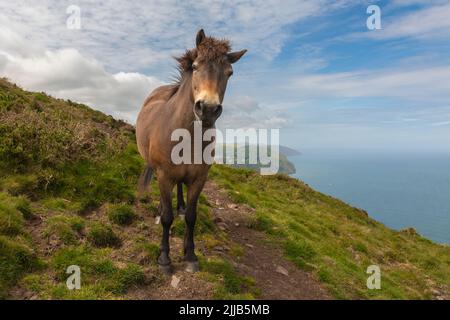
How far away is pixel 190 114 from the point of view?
269 inches

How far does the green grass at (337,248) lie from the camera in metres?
10.3

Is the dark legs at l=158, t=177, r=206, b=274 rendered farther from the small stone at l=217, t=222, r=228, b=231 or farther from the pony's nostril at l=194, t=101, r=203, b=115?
the small stone at l=217, t=222, r=228, b=231

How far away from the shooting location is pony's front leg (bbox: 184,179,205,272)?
24.3 ft

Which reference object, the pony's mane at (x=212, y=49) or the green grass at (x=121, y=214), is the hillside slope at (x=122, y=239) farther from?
the pony's mane at (x=212, y=49)

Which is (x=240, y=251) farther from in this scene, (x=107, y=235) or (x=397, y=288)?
(x=397, y=288)

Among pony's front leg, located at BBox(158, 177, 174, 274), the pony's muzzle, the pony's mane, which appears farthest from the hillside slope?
the pony's mane

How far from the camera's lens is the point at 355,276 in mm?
10781

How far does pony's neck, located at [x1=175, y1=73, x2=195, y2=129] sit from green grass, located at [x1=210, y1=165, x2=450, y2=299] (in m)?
6.02

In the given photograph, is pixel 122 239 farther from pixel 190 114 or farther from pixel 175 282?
pixel 190 114

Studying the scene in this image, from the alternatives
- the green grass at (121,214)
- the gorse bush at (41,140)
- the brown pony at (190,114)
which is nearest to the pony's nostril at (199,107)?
the brown pony at (190,114)

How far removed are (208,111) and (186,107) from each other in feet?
5.70

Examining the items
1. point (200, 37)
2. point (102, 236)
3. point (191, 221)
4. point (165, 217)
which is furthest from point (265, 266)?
point (200, 37)
